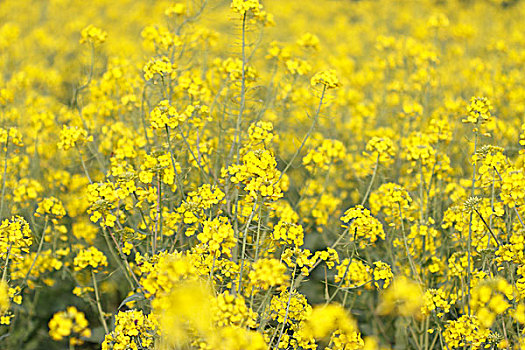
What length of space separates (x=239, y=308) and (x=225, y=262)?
67 cm

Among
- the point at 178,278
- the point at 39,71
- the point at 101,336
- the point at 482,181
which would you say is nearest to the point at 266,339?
the point at 178,278

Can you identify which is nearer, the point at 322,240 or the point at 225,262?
the point at 225,262

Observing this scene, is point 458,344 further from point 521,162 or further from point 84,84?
point 84,84

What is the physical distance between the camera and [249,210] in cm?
319

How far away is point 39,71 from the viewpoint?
7.07 m

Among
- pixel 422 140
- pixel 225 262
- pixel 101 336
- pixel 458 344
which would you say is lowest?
pixel 101 336

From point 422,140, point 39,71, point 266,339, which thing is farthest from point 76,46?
point 266,339

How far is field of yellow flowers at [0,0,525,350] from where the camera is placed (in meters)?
2.67

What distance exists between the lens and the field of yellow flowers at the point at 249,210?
267cm

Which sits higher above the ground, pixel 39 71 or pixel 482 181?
pixel 482 181

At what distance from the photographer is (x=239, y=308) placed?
85.7 inches

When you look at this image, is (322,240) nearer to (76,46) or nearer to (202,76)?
(202,76)

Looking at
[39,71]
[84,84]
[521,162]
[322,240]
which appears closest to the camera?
[521,162]

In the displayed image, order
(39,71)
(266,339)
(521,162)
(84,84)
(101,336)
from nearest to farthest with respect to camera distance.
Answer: (266,339), (521,162), (101,336), (84,84), (39,71)
